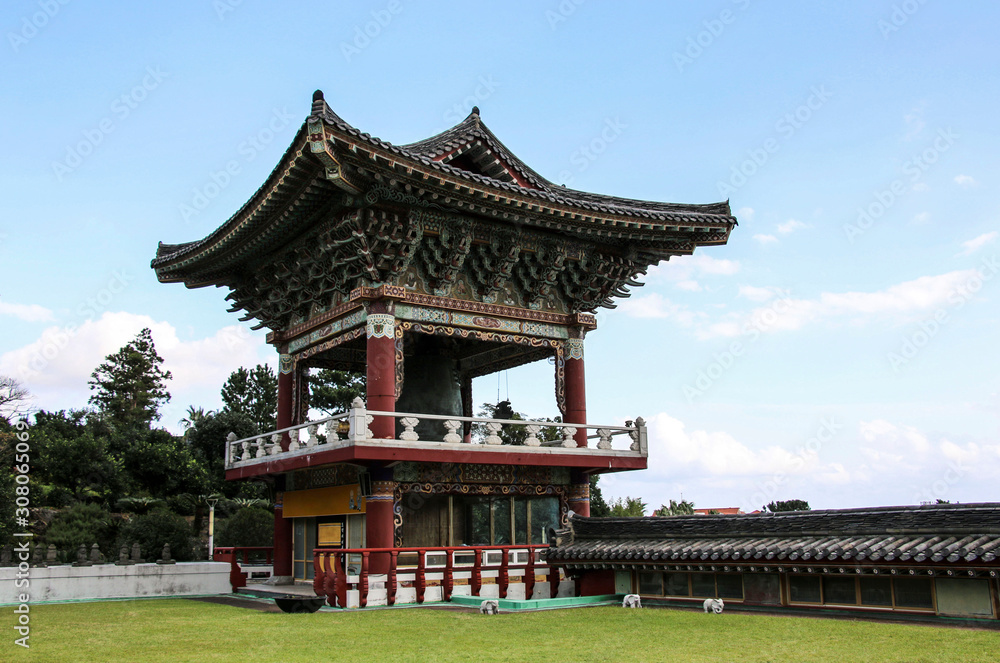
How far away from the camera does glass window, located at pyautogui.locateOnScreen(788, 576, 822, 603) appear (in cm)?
1288

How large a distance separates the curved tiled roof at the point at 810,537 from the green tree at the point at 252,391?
1510 inches

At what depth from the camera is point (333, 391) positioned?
4556 centimetres

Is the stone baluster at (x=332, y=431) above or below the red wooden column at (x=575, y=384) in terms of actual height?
below

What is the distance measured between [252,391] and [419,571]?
39031mm

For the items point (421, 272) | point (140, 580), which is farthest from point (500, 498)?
point (140, 580)

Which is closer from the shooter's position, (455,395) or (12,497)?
(455,395)

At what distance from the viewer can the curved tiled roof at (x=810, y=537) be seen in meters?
11.2

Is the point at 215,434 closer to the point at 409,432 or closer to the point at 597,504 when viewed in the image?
the point at 597,504

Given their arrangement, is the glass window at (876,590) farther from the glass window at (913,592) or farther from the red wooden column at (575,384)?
the red wooden column at (575,384)

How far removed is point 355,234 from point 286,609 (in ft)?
27.1

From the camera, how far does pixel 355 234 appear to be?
64.3 ft

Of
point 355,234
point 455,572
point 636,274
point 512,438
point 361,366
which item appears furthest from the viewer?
point 512,438

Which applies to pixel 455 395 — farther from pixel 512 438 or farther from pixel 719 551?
pixel 512 438

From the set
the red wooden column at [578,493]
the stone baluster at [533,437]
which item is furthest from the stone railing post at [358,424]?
the red wooden column at [578,493]
